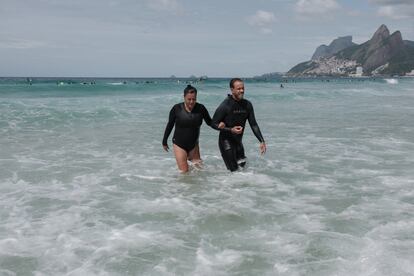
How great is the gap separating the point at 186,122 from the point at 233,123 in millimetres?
838

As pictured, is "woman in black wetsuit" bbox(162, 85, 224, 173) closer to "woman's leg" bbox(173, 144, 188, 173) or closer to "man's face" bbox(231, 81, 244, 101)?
"woman's leg" bbox(173, 144, 188, 173)

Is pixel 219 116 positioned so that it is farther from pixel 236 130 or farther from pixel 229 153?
pixel 229 153

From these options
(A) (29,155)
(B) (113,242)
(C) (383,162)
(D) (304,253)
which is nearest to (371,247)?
(D) (304,253)

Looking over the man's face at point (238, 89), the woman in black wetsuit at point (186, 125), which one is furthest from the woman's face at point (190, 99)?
the man's face at point (238, 89)

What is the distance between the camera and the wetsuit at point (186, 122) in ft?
26.8

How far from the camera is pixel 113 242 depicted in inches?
206

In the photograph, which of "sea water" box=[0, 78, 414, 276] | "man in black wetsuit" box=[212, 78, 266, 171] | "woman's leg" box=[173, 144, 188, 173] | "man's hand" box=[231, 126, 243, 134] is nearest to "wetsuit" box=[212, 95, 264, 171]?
"man in black wetsuit" box=[212, 78, 266, 171]

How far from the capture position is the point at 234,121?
26.2 feet

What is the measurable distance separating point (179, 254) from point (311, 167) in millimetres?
4931

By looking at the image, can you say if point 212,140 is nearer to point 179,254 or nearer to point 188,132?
point 188,132

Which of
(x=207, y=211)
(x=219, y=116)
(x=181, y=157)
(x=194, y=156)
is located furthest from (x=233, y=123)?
(x=207, y=211)

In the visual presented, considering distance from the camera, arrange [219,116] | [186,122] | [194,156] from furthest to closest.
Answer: [194,156] < [186,122] < [219,116]

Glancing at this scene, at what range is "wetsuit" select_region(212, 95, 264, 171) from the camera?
7875mm

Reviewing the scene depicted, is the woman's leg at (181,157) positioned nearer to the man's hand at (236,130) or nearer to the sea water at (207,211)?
the sea water at (207,211)
